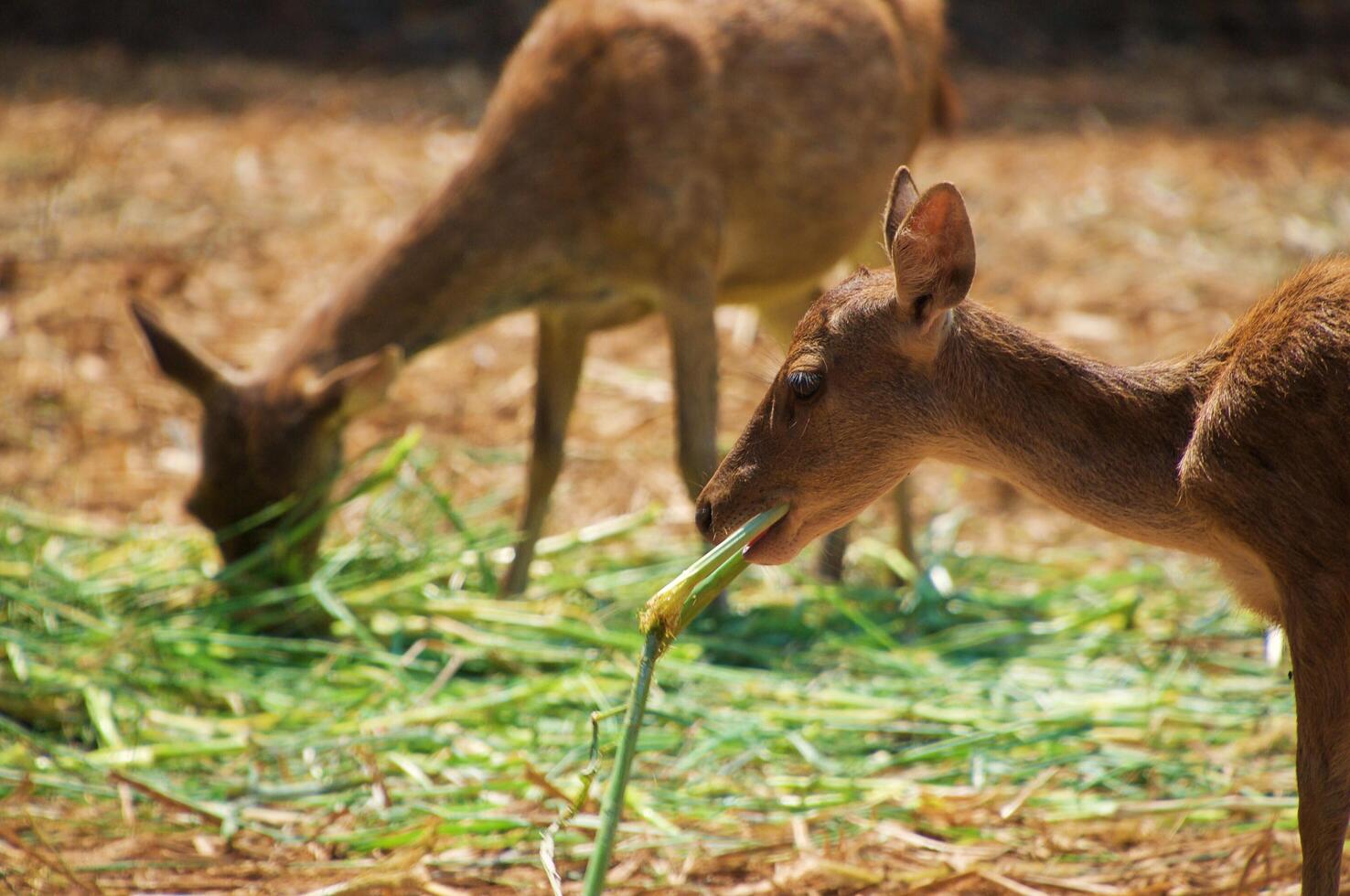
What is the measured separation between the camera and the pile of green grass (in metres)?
4.09

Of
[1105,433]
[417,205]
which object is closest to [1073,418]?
[1105,433]

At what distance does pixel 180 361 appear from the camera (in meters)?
5.25

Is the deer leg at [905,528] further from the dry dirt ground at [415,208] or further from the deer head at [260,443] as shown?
the deer head at [260,443]

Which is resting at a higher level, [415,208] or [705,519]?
[415,208]

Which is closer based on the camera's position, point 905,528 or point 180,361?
point 180,361

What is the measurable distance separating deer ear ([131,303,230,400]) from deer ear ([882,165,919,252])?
9.35ft

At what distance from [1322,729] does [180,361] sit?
3847 millimetres

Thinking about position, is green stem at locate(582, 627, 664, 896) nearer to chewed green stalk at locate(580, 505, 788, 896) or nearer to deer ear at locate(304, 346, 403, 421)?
chewed green stalk at locate(580, 505, 788, 896)

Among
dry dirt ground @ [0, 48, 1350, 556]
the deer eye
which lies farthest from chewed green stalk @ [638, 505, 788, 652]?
dry dirt ground @ [0, 48, 1350, 556]

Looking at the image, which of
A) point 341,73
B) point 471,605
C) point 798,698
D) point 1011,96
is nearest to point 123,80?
point 341,73

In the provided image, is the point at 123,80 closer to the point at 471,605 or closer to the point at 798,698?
the point at 471,605

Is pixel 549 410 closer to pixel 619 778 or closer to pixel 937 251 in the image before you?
pixel 937 251

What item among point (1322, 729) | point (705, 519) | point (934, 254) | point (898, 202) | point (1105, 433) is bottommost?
point (1322, 729)

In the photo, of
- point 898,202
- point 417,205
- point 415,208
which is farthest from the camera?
point 417,205
